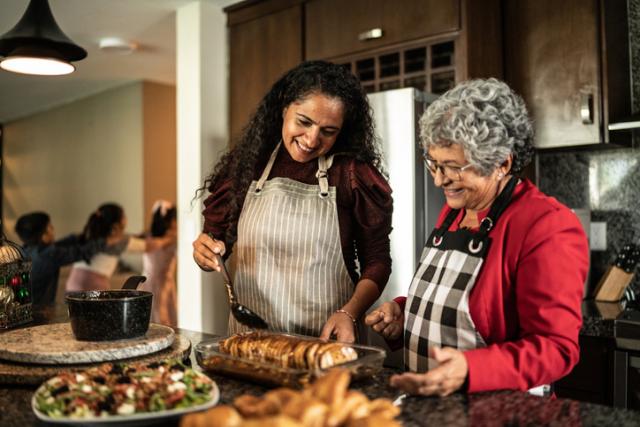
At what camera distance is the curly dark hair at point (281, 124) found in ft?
5.53

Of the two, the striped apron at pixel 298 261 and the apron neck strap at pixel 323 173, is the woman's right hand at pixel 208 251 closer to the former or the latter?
the striped apron at pixel 298 261

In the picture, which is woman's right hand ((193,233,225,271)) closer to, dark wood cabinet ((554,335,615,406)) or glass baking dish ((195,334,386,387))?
glass baking dish ((195,334,386,387))

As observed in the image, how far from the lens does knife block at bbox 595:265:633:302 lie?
7.93ft

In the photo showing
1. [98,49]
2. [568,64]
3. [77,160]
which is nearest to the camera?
[568,64]

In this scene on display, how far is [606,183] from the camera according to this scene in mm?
Answer: 2613

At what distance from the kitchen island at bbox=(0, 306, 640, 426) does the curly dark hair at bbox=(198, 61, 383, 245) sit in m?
0.85

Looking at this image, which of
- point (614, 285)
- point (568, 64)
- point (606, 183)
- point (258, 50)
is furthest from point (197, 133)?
point (614, 285)

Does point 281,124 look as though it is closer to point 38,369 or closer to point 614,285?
point 38,369

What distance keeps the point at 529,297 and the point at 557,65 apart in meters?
1.65

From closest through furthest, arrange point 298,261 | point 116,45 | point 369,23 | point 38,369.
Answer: point 38,369
point 298,261
point 369,23
point 116,45

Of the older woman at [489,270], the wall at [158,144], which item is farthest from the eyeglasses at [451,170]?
the wall at [158,144]

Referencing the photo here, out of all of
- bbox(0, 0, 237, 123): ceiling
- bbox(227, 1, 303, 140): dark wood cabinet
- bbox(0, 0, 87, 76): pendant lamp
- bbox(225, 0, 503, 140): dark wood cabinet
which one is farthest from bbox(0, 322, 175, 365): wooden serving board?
bbox(0, 0, 237, 123): ceiling

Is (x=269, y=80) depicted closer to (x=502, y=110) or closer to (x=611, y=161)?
(x=611, y=161)

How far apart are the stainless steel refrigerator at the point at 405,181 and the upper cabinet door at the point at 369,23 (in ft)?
1.52
